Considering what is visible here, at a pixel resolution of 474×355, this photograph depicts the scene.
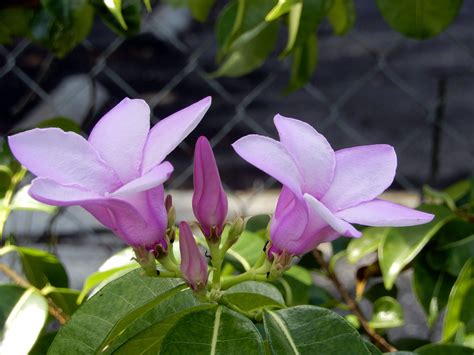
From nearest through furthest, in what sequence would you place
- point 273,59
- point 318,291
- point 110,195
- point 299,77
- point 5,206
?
point 110,195 < point 5,206 < point 318,291 < point 299,77 < point 273,59

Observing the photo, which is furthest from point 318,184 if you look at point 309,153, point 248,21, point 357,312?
point 357,312

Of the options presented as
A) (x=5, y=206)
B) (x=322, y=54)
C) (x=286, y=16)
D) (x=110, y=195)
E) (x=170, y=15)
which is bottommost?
(x=322, y=54)

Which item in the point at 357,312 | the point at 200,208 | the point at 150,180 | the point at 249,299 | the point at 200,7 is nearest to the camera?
the point at 150,180

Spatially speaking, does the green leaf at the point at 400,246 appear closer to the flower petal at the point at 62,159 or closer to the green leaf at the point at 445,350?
the green leaf at the point at 445,350

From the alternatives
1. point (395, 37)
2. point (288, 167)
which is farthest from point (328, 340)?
point (395, 37)

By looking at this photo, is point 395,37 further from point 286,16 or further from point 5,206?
point 5,206

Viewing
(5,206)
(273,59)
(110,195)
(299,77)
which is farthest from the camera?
(273,59)

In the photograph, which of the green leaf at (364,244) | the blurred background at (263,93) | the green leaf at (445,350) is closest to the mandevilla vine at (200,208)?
the green leaf at (445,350)

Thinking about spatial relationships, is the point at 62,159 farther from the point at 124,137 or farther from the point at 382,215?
the point at 382,215

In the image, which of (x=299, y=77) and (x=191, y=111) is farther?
(x=299, y=77)
